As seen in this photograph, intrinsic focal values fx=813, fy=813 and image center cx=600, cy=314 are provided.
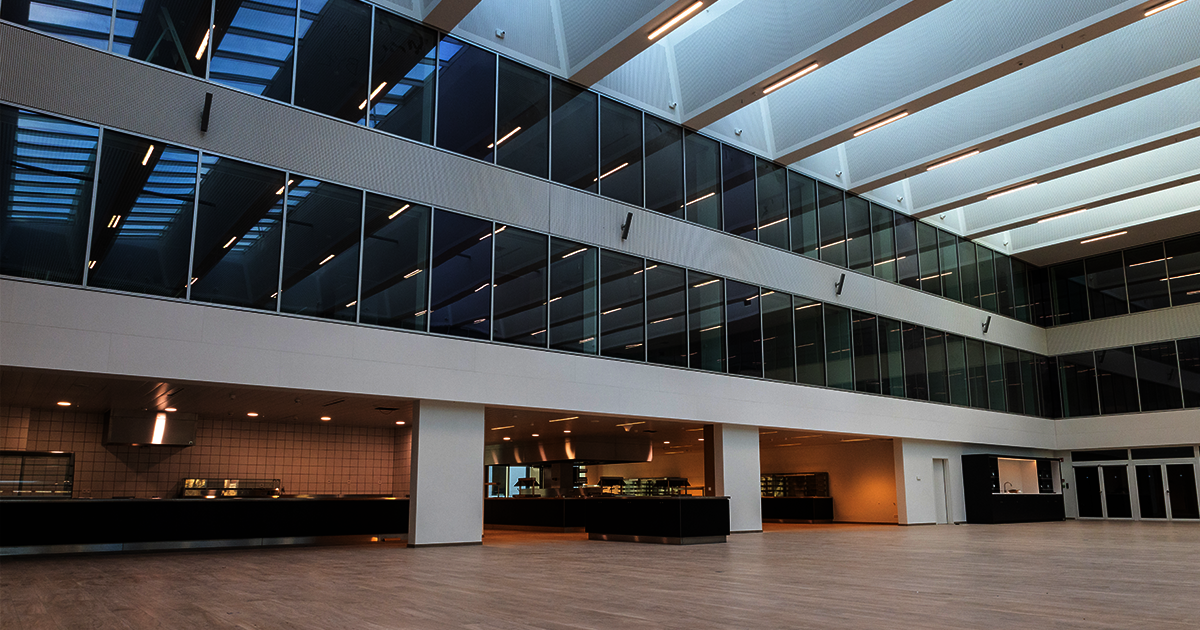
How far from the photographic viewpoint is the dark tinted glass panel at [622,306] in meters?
14.9

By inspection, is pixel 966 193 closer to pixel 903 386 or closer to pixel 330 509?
pixel 903 386

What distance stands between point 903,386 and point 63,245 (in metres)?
18.2

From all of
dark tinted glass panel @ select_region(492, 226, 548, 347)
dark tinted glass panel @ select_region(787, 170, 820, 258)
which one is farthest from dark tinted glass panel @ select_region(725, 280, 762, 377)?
dark tinted glass panel @ select_region(492, 226, 548, 347)

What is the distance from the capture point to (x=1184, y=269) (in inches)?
932

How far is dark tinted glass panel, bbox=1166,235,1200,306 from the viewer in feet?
77.0

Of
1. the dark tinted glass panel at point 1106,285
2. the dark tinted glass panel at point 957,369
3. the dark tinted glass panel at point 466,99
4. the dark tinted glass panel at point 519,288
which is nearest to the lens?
the dark tinted glass panel at point 466,99

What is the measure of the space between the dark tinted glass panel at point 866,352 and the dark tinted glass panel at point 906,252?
2.09 meters

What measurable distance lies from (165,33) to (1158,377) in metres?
26.2

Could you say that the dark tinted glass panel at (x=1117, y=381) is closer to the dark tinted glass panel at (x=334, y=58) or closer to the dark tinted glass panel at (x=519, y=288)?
the dark tinted glass panel at (x=519, y=288)

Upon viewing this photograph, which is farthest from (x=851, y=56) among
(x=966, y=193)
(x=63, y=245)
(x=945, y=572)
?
(x=63, y=245)

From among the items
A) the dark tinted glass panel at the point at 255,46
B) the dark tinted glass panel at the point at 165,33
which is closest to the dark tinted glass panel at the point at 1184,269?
the dark tinted glass panel at the point at 255,46

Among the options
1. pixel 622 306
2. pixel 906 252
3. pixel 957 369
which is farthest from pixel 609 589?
pixel 957 369

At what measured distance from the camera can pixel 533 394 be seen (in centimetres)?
1360

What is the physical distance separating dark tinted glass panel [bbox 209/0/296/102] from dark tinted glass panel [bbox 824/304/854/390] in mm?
12837
